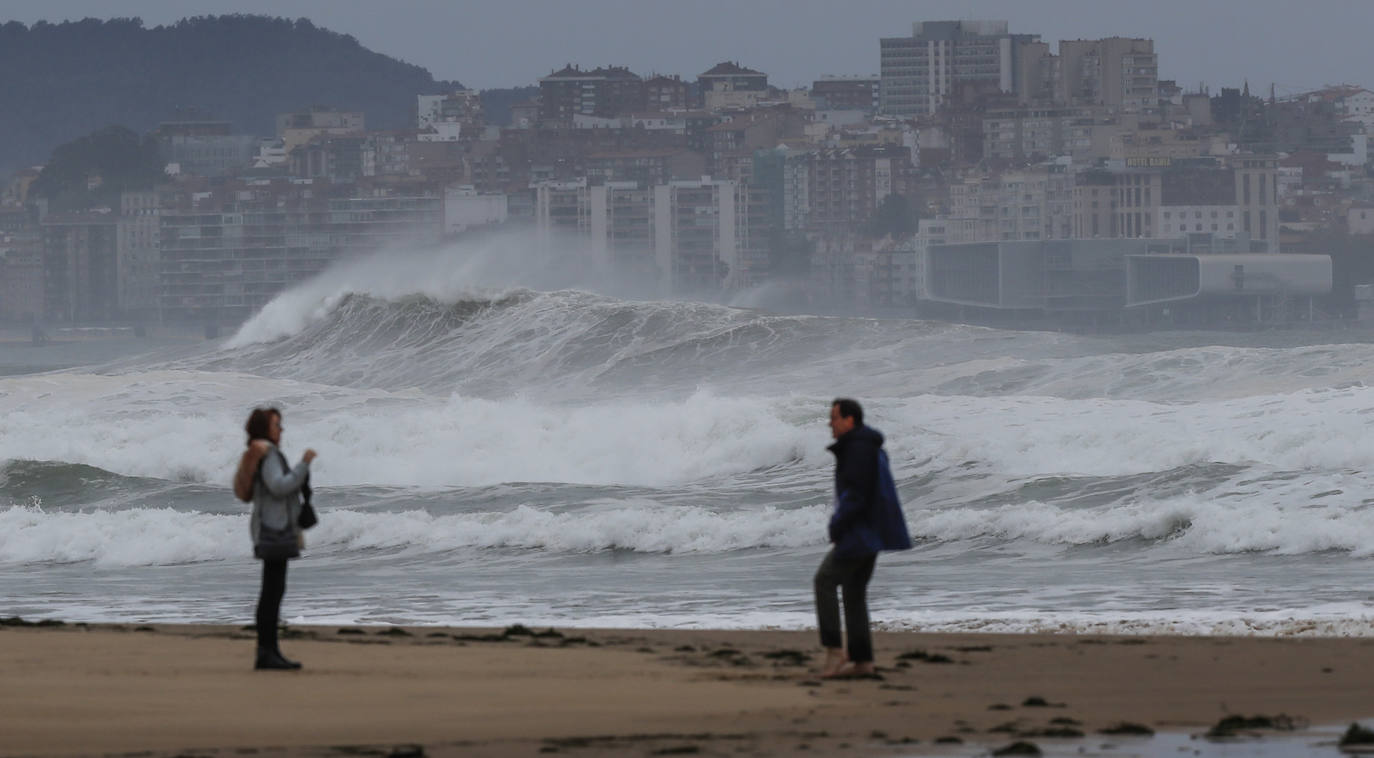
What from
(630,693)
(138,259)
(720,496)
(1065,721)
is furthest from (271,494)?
(138,259)

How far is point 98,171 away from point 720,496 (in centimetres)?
17266

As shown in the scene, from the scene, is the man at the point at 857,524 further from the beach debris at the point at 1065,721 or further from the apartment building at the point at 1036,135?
the apartment building at the point at 1036,135

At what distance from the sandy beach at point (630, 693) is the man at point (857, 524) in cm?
17

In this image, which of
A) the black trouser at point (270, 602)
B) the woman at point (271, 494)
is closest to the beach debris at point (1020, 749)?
the woman at point (271, 494)

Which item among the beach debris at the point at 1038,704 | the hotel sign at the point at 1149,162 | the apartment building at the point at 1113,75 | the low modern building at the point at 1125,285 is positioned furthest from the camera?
the apartment building at the point at 1113,75

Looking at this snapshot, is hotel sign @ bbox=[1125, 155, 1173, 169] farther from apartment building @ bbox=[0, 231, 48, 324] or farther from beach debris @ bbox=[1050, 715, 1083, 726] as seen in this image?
beach debris @ bbox=[1050, 715, 1083, 726]

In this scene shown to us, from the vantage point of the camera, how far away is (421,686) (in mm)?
8258

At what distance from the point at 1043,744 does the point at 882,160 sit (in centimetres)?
15568

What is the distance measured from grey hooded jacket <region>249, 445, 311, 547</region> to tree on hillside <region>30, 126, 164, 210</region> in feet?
576

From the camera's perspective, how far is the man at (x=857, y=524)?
8312 millimetres

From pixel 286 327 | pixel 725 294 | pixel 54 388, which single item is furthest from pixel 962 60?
pixel 54 388

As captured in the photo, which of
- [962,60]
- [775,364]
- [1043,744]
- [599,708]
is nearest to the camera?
[1043,744]

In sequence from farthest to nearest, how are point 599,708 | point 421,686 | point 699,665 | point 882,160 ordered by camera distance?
point 882,160 → point 699,665 → point 421,686 → point 599,708

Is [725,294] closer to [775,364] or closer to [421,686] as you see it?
[775,364]
